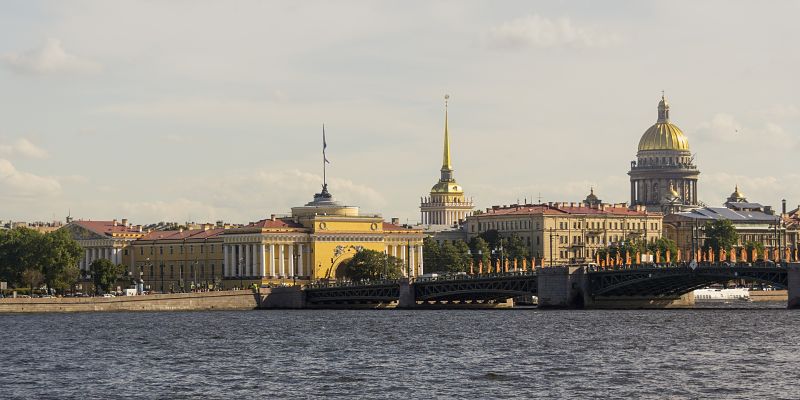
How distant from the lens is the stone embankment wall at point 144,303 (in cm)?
10988

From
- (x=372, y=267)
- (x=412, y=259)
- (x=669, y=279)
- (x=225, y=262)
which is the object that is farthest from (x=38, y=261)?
(x=669, y=279)

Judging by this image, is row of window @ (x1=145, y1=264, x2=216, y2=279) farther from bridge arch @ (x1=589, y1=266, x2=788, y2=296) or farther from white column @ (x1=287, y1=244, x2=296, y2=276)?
bridge arch @ (x1=589, y1=266, x2=788, y2=296)

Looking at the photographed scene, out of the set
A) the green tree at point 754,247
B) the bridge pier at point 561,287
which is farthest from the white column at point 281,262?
the green tree at point 754,247

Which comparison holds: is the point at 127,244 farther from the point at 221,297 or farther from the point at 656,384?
the point at 656,384

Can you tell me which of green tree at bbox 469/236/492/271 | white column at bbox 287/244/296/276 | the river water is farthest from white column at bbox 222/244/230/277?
the river water

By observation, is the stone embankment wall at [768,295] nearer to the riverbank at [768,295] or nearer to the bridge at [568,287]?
the riverbank at [768,295]

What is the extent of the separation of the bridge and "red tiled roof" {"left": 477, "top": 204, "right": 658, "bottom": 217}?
167ft

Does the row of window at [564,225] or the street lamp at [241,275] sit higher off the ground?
the row of window at [564,225]

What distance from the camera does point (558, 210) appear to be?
570ft

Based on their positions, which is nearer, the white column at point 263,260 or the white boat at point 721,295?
the white boat at point 721,295

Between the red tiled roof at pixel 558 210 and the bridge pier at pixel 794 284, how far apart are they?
71.6m

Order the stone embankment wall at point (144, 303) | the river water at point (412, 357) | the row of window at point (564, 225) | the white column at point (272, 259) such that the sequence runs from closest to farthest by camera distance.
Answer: the river water at point (412, 357) → the stone embankment wall at point (144, 303) → the white column at point (272, 259) → the row of window at point (564, 225)

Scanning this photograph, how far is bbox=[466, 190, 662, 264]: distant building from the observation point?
171 m

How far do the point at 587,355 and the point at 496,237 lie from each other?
4133 inches
